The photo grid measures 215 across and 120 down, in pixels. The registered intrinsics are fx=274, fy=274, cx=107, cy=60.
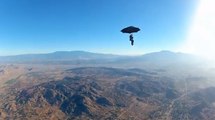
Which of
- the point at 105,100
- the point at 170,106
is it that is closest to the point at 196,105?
the point at 170,106

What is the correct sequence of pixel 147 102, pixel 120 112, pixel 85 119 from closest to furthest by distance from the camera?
pixel 85 119, pixel 120 112, pixel 147 102

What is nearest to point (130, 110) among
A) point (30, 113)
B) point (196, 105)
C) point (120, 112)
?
point (120, 112)

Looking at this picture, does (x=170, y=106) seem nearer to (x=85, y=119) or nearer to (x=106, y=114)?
(x=106, y=114)

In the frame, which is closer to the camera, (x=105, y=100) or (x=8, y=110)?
(x=8, y=110)

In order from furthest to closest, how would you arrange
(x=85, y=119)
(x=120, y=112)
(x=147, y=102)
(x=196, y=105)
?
(x=147, y=102) < (x=196, y=105) < (x=120, y=112) < (x=85, y=119)

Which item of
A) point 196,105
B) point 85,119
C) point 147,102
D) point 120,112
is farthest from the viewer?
point 147,102

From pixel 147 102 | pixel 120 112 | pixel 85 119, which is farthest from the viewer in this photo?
pixel 147 102

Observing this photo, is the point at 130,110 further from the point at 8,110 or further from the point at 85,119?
the point at 8,110

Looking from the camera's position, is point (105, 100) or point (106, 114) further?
point (105, 100)

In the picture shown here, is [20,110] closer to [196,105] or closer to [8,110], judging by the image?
[8,110]
